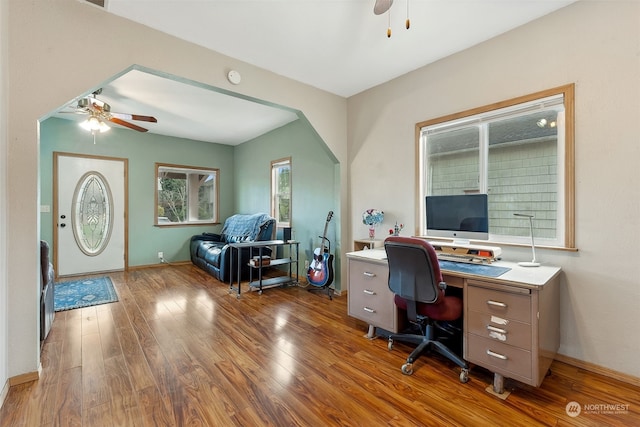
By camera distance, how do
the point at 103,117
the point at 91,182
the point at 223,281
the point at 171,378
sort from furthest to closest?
the point at 91,182
the point at 223,281
the point at 103,117
the point at 171,378

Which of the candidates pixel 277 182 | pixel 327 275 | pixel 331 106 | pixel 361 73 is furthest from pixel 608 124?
pixel 277 182

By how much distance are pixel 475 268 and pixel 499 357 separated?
0.59 metres

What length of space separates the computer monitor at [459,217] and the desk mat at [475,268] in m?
0.24

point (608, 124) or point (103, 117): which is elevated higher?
point (103, 117)

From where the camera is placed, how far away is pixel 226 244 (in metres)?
4.82

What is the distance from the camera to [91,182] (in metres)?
4.73

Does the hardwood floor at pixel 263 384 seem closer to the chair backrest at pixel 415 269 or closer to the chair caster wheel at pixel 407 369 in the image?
the chair caster wheel at pixel 407 369

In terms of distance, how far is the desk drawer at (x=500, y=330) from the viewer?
5.38 feet

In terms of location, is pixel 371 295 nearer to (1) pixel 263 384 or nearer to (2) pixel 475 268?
(2) pixel 475 268

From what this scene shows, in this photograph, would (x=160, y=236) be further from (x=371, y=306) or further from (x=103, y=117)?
(x=371, y=306)

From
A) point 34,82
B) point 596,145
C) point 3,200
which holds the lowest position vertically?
point 3,200

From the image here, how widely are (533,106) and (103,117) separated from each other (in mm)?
4637

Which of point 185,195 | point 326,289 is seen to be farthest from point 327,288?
point 185,195

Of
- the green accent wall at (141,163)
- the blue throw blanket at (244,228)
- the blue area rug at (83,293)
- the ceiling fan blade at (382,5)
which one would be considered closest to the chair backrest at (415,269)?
the ceiling fan blade at (382,5)
